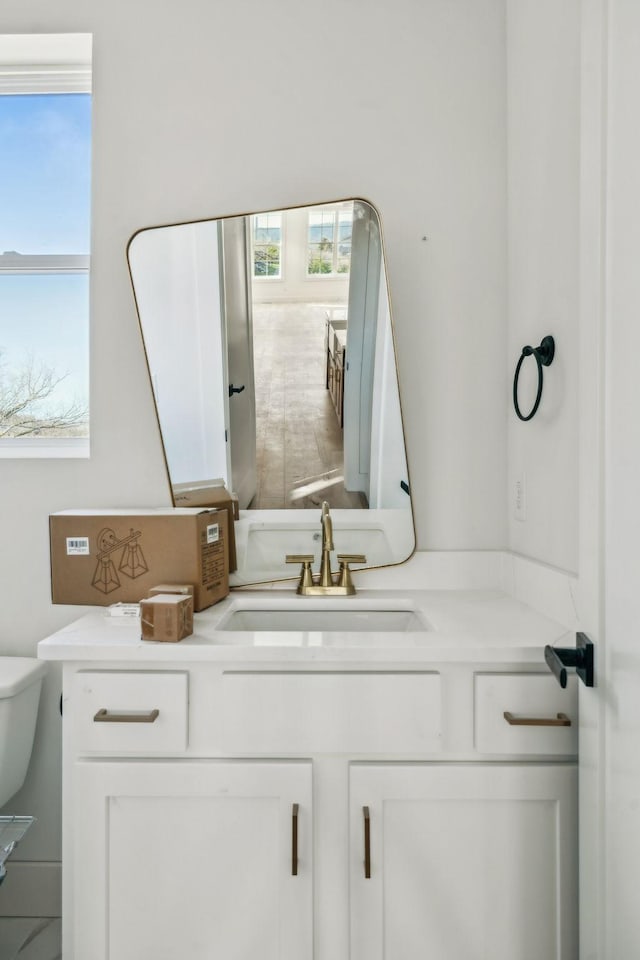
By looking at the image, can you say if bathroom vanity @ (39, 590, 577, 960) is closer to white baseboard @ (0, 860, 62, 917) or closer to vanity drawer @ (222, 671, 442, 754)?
vanity drawer @ (222, 671, 442, 754)

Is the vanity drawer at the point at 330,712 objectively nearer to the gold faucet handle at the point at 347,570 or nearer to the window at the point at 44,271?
the gold faucet handle at the point at 347,570

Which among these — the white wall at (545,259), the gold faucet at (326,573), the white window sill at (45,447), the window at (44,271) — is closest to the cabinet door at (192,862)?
the gold faucet at (326,573)

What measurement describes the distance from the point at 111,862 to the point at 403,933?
0.57 m

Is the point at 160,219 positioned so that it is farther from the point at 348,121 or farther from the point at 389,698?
the point at 389,698

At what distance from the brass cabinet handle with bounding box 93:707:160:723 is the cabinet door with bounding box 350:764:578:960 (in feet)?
1.33

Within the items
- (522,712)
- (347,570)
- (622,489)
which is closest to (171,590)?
(347,570)

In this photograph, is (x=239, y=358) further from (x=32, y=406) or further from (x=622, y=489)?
(x=622, y=489)

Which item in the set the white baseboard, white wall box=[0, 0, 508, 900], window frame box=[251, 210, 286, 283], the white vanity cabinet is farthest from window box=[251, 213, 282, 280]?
the white baseboard

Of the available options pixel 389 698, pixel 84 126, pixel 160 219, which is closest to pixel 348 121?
pixel 160 219

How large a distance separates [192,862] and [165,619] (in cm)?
46

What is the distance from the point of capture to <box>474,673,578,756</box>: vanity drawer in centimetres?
119

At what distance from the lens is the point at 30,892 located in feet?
5.59

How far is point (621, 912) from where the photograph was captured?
0.92 m

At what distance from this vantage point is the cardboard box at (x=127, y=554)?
55.4 inches
